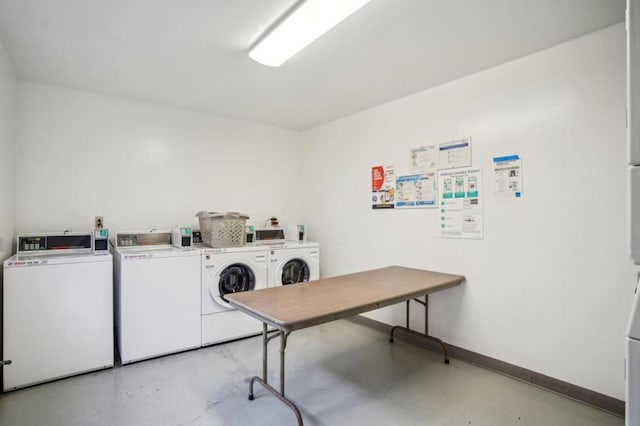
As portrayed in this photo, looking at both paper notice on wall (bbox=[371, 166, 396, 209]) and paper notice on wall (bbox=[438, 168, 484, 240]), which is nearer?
paper notice on wall (bbox=[438, 168, 484, 240])

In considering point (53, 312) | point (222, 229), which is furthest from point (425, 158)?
point (53, 312)

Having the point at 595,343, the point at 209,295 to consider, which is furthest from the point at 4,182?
the point at 595,343

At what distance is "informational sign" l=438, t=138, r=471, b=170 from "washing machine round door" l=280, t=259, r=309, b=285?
1.97 meters

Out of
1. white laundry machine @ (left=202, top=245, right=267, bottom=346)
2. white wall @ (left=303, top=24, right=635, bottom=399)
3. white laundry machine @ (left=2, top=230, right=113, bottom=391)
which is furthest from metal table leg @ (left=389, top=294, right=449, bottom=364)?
white laundry machine @ (left=2, top=230, right=113, bottom=391)

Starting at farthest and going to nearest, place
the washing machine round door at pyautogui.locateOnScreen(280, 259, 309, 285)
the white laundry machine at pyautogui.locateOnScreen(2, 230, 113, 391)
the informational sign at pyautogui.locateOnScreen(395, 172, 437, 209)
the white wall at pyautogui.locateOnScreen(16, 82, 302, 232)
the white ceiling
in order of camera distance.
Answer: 1. the washing machine round door at pyautogui.locateOnScreen(280, 259, 309, 285)
2. the informational sign at pyautogui.locateOnScreen(395, 172, 437, 209)
3. the white wall at pyautogui.locateOnScreen(16, 82, 302, 232)
4. the white laundry machine at pyautogui.locateOnScreen(2, 230, 113, 391)
5. the white ceiling

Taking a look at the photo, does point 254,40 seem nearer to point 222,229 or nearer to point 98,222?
A: point 222,229

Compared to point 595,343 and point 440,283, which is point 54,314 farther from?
point 595,343

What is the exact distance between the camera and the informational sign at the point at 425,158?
320 centimetres

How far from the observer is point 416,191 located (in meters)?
3.36

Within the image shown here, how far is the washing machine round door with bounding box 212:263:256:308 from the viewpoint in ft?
11.3

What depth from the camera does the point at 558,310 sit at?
242cm

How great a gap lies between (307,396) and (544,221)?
222cm

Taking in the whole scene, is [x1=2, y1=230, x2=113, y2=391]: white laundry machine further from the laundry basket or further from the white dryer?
the white dryer

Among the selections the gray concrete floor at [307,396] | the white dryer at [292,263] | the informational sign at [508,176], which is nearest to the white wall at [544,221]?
the informational sign at [508,176]
